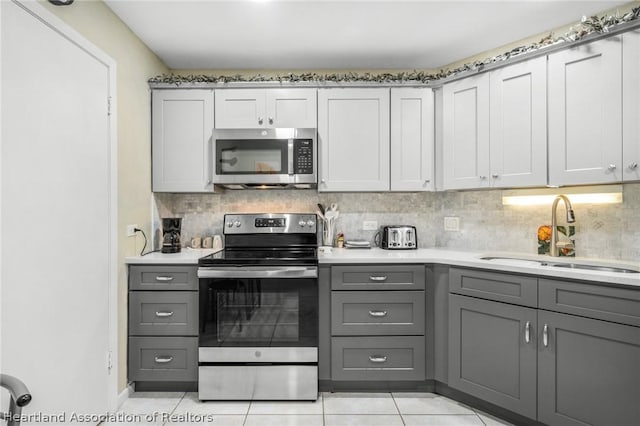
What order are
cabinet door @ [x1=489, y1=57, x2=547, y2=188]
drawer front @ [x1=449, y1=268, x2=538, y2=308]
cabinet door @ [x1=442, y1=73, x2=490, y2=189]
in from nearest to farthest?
drawer front @ [x1=449, y1=268, x2=538, y2=308] → cabinet door @ [x1=489, y1=57, x2=547, y2=188] → cabinet door @ [x1=442, y1=73, x2=490, y2=189]

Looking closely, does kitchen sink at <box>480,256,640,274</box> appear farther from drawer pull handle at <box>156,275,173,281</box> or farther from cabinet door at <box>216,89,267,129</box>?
drawer pull handle at <box>156,275,173,281</box>

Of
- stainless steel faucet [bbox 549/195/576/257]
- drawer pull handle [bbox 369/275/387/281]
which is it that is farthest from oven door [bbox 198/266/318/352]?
stainless steel faucet [bbox 549/195/576/257]

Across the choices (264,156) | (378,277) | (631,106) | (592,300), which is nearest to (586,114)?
(631,106)

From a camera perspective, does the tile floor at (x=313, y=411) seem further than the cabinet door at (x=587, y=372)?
Yes

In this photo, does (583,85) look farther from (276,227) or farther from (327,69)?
(276,227)

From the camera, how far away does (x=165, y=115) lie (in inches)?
109

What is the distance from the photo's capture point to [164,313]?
2.42 metres

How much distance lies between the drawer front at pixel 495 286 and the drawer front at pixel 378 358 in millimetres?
467

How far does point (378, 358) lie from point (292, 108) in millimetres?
1895

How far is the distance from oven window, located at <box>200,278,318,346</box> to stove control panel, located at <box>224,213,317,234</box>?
1.94 feet

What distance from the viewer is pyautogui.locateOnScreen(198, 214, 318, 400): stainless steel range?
7.66ft

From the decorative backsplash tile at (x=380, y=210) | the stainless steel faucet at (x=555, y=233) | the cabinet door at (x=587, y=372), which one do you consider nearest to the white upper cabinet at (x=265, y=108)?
the decorative backsplash tile at (x=380, y=210)

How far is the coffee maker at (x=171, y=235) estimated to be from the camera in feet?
8.83

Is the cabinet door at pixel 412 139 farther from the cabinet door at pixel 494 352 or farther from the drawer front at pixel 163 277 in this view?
the drawer front at pixel 163 277
